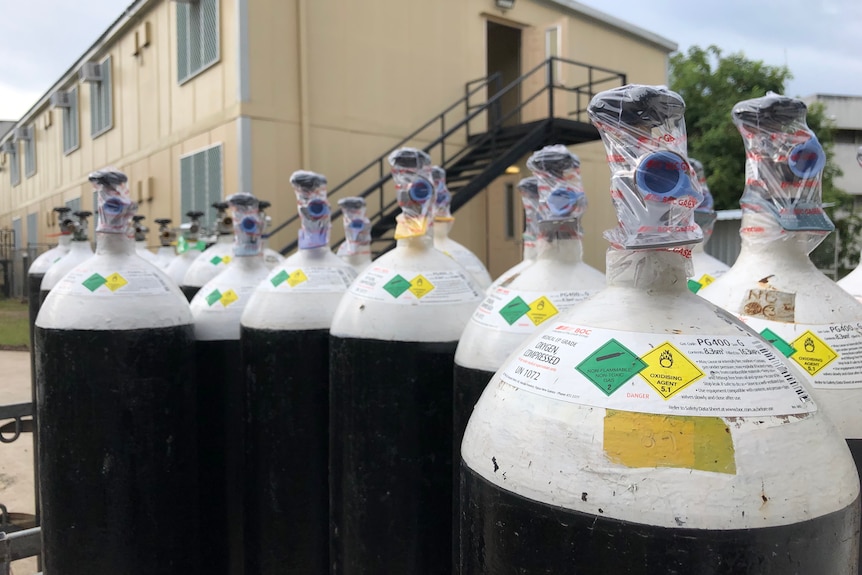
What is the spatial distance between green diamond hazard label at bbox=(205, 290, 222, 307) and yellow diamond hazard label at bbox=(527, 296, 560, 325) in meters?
1.71

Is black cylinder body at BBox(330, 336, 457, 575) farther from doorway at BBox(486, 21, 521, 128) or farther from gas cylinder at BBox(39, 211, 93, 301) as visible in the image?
doorway at BBox(486, 21, 521, 128)

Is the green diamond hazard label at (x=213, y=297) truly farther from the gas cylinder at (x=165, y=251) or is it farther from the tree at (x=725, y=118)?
the tree at (x=725, y=118)

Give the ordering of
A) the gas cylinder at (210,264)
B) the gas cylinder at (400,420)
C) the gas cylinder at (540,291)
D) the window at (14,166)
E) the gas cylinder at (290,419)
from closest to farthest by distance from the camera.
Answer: the gas cylinder at (540,291), the gas cylinder at (400,420), the gas cylinder at (290,419), the gas cylinder at (210,264), the window at (14,166)

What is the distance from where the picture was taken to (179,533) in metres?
2.86

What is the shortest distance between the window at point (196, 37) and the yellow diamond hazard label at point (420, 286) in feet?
26.9

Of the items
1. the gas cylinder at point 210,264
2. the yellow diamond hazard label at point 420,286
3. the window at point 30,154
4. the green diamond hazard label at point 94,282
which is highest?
the window at point 30,154

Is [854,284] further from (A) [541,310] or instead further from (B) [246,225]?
(B) [246,225]

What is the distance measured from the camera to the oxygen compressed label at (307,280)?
A: 9.30 feet

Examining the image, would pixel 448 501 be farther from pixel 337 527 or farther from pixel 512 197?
pixel 512 197

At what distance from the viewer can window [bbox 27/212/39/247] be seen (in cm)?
2200

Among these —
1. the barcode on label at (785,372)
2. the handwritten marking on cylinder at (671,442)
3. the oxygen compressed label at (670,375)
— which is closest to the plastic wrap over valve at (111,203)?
the oxygen compressed label at (670,375)

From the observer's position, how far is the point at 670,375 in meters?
1.15

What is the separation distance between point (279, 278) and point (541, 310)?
49.9 inches

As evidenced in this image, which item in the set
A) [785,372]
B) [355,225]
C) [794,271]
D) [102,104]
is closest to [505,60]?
[102,104]
